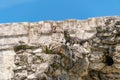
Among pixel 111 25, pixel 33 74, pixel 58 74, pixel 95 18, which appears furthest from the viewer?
pixel 95 18

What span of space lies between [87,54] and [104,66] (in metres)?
0.74

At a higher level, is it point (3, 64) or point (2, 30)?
point (2, 30)

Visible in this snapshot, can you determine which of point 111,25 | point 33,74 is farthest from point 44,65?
point 111,25

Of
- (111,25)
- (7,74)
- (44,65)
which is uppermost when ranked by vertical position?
(111,25)

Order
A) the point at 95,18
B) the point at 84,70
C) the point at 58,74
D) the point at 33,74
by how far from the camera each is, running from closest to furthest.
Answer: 1. the point at 33,74
2. the point at 58,74
3. the point at 84,70
4. the point at 95,18

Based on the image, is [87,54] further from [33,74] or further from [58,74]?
[33,74]

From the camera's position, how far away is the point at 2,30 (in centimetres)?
2308

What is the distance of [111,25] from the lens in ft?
45.4

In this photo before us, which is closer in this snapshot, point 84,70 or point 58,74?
point 58,74

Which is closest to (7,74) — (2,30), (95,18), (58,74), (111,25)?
(2,30)

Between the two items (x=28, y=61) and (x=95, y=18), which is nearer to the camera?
(x=28, y=61)

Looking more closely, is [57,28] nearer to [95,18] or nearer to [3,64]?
[95,18]

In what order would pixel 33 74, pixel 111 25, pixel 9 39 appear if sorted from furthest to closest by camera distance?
pixel 9 39
pixel 111 25
pixel 33 74

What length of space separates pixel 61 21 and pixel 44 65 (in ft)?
36.3
